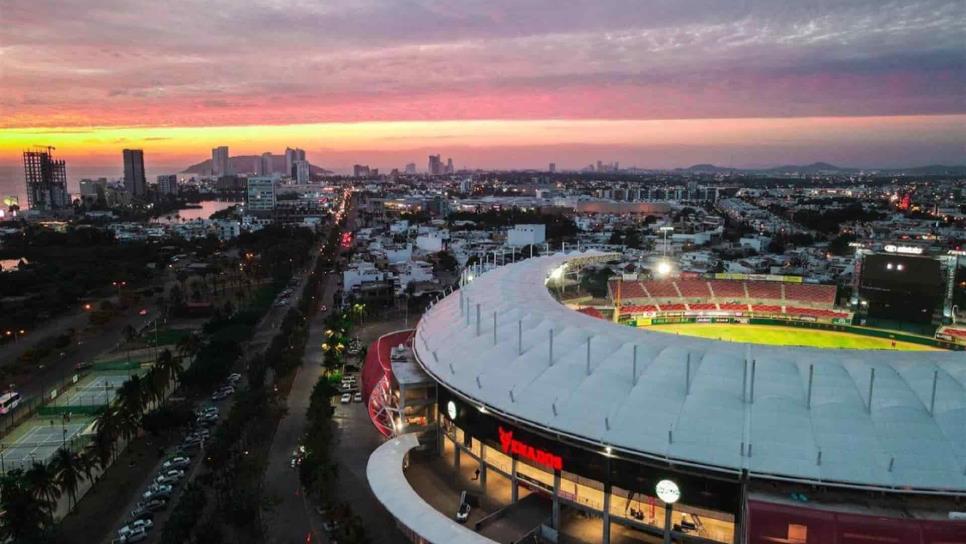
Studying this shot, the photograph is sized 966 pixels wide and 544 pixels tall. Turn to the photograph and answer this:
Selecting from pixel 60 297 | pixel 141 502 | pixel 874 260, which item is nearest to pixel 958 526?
pixel 141 502

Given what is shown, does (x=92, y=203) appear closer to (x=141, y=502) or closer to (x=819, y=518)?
(x=141, y=502)

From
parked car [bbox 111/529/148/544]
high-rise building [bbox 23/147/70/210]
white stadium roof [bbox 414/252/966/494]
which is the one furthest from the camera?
high-rise building [bbox 23/147/70/210]

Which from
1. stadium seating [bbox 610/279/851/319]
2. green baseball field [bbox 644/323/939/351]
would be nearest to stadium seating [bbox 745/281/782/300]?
stadium seating [bbox 610/279/851/319]

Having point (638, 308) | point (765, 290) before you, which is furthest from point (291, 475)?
point (765, 290)

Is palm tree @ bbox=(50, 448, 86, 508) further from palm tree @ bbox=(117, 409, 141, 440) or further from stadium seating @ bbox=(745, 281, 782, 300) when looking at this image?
stadium seating @ bbox=(745, 281, 782, 300)

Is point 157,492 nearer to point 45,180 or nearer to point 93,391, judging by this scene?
point 93,391
